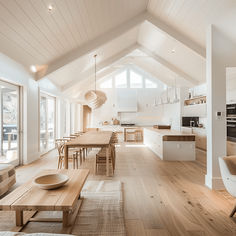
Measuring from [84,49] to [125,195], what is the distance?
3887 mm

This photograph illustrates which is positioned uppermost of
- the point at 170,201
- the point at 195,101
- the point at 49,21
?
the point at 49,21

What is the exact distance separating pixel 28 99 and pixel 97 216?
3646 mm

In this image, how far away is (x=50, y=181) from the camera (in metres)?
2.03

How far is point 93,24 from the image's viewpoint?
4.20 meters

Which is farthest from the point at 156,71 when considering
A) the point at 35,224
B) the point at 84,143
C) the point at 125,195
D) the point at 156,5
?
the point at 35,224

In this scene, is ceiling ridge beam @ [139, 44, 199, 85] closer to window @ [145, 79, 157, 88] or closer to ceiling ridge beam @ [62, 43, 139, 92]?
ceiling ridge beam @ [62, 43, 139, 92]

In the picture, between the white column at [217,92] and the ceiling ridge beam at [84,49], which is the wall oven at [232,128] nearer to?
the white column at [217,92]

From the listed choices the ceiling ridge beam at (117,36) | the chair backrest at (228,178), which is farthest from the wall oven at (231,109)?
the chair backrest at (228,178)

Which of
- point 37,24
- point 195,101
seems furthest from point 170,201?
point 195,101

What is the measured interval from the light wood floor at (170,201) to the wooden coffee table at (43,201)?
0.52 metres

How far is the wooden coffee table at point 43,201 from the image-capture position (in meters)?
1.55

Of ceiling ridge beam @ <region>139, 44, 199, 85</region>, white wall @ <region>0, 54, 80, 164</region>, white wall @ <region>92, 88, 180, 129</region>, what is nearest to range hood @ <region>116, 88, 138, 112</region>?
white wall @ <region>92, 88, 180, 129</region>

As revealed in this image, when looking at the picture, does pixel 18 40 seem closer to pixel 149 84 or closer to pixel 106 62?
pixel 106 62

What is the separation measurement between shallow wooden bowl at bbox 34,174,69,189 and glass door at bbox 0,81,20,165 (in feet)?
8.05
